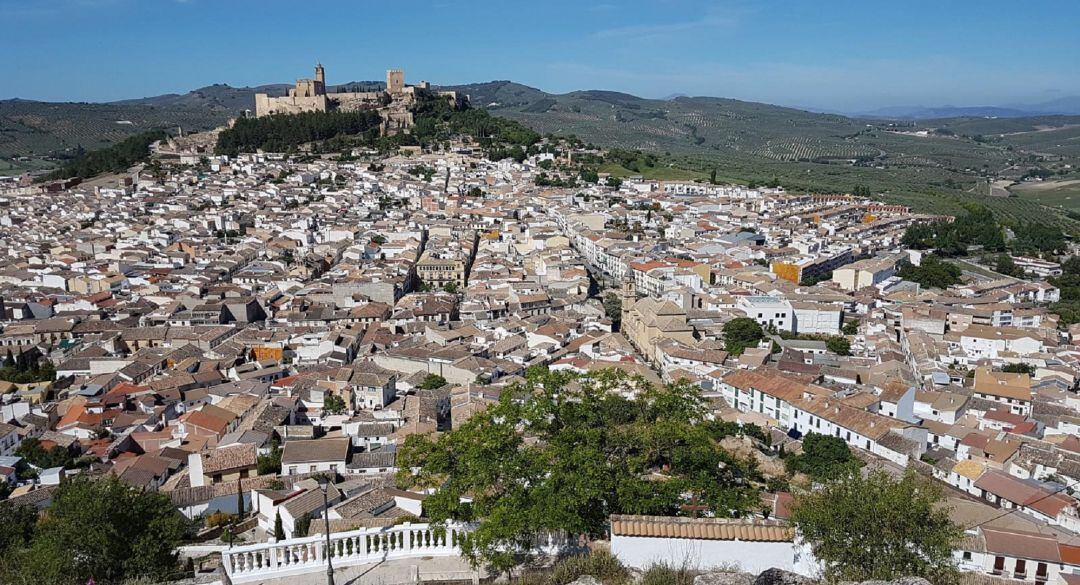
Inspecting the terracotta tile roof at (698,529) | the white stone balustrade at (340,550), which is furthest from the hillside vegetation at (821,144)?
the white stone balustrade at (340,550)

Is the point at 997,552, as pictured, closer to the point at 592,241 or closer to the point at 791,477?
the point at 791,477

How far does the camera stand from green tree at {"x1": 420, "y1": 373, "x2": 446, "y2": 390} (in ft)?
60.6

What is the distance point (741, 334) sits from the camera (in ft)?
74.0

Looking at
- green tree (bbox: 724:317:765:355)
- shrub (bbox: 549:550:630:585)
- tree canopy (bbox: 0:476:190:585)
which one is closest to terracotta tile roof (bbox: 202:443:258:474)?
tree canopy (bbox: 0:476:190:585)

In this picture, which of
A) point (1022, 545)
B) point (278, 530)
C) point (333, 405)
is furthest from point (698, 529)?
point (333, 405)

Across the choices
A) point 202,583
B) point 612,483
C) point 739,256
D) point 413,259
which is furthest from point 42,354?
point 739,256

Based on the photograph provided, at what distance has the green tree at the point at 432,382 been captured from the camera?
18469mm

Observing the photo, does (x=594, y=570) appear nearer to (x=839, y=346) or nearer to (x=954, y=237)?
(x=839, y=346)

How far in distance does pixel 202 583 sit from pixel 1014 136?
151m

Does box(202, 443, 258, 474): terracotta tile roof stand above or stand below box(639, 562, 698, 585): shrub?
below

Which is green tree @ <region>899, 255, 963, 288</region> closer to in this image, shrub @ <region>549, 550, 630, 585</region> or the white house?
the white house

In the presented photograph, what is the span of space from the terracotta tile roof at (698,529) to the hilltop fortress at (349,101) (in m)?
60.6

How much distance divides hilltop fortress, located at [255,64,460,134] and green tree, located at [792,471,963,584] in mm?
60113

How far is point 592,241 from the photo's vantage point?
36344mm
